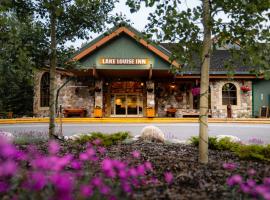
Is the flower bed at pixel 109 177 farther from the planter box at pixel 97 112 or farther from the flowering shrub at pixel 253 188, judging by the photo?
the planter box at pixel 97 112

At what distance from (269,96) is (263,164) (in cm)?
2133

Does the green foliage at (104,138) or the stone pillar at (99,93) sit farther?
the stone pillar at (99,93)

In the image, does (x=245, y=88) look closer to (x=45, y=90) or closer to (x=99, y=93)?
(x=99, y=93)

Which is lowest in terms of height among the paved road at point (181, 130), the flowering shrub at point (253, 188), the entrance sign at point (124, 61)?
the paved road at point (181, 130)

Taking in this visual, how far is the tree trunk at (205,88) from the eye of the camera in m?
5.44

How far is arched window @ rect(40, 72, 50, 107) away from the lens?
25031 millimetres

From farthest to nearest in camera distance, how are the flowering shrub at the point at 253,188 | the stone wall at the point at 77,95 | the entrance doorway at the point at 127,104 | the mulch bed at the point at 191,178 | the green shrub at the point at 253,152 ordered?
the entrance doorway at the point at 127,104
the stone wall at the point at 77,95
the green shrub at the point at 253,152
the mulch bed at the point at 191,178
the flowering shrub at the point at 253,188

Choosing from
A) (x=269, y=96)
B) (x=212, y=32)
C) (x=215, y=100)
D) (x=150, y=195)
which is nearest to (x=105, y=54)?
(x=215, y=100)

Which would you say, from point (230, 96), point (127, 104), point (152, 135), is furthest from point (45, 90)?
point (152, 135)

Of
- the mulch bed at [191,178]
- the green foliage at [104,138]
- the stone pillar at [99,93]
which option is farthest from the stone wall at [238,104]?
the mulch bed at [191,178]

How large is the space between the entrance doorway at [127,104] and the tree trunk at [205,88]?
19.2 metres

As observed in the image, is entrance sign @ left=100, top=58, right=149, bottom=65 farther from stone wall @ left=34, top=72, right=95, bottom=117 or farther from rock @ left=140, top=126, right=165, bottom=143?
rock @ left=140, top=126, right=165, bottom=143

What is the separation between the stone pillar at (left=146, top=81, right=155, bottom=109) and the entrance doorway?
1.62 meters

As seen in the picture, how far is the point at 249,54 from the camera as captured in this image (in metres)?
5.25
